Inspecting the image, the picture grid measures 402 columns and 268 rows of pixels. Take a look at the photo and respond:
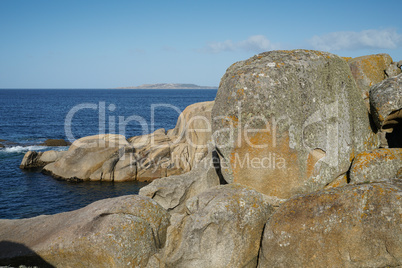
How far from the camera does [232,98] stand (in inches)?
401

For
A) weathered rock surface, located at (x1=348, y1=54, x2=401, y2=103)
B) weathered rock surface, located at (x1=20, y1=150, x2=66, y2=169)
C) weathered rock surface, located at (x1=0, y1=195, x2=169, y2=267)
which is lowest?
weathered rock surface, located at (x1=20, y1=150, x2=66, y2=169)

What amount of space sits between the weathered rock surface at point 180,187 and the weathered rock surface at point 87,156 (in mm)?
18509

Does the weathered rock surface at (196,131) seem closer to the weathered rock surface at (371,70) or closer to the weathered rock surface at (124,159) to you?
the weathered rock surface at (124,159)

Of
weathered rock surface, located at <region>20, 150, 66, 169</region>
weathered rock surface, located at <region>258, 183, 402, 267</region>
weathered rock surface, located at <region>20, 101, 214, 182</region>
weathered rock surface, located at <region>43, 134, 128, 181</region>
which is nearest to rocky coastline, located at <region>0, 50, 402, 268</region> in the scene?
weathered rock surface, located at <region>258, 183, 402, 267</region>

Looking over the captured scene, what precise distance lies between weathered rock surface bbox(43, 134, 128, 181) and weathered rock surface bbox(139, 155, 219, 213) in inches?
729

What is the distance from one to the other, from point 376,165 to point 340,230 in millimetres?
3474

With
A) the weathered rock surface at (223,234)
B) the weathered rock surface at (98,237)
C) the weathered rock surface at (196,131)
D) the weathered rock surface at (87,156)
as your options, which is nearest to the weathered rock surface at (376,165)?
the weathered rock surface at (223,234)

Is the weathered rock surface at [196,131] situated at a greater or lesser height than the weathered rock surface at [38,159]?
greater

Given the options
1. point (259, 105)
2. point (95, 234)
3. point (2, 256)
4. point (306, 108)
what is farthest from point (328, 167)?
point (2, 256)

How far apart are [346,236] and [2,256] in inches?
367

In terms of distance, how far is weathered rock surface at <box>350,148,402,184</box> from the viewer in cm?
998

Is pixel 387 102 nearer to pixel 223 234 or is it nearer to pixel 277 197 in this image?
pixel 277 197

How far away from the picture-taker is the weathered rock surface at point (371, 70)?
1247 cm

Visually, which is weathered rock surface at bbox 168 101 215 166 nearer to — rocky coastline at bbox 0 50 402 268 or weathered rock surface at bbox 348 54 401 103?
weathered rock surface at bbox 348 54 401 103
